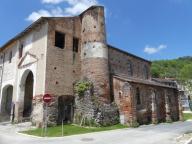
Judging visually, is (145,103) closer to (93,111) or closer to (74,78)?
(93,111)

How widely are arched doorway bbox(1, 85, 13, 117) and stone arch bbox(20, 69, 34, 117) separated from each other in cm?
410

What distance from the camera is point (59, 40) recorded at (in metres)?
24.2

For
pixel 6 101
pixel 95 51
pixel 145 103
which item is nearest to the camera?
pixel 95 51

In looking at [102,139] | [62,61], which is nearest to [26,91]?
[62,61]

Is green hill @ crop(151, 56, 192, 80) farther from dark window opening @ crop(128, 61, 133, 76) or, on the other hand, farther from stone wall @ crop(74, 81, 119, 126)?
stone wall @ crop(74, 81, 119, 126)

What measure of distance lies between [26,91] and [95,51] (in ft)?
31.2

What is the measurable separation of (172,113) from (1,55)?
2497 cm

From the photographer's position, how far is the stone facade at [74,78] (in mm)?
22047

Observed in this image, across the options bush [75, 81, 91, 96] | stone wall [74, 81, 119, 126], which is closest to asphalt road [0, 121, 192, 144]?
stone wall [74, 81, 119, 126]

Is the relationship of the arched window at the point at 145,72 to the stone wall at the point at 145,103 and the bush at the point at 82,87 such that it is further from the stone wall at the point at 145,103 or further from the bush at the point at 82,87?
the bush at the point at 82,87

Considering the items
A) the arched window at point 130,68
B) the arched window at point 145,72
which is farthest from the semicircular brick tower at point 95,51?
the arched window at point 145,72

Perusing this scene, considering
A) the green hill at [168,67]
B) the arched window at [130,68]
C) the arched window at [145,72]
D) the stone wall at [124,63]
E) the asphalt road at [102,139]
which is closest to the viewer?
the asphalt road at [102,139]

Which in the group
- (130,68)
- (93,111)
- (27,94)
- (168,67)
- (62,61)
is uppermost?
(168,67)

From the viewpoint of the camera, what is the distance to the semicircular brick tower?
23.4 metres
